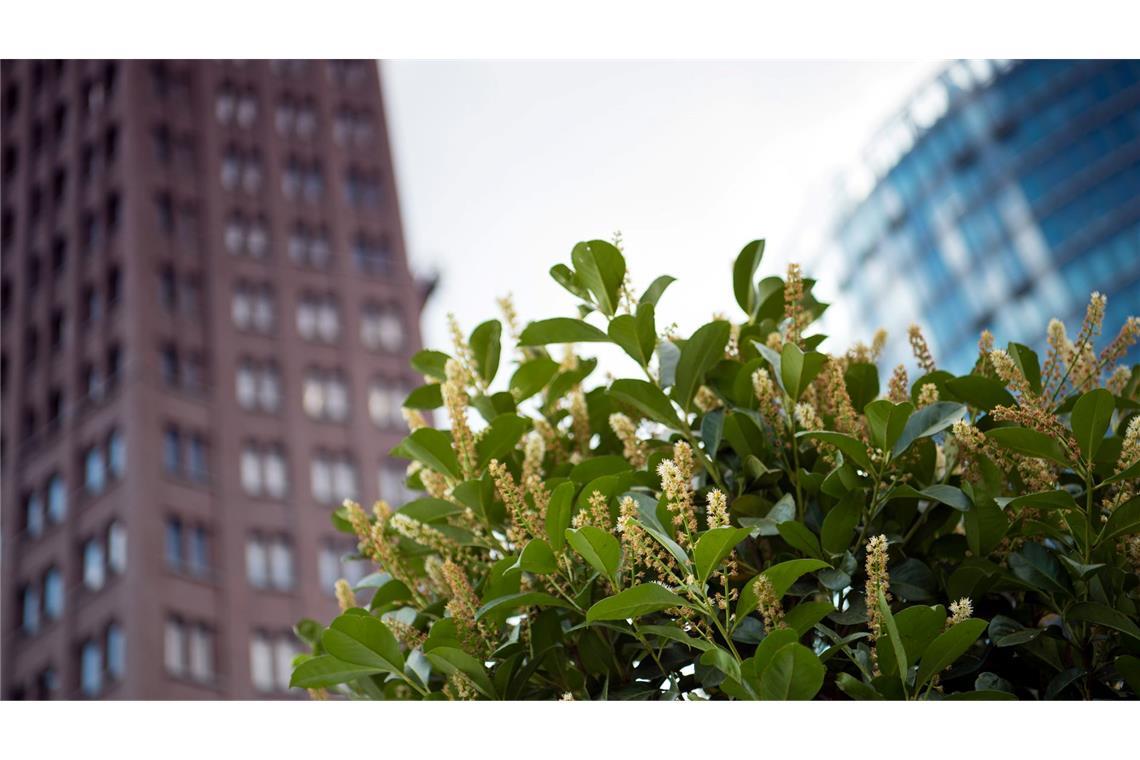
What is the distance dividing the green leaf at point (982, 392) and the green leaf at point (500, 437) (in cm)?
63

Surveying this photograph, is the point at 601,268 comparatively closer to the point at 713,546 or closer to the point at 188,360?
the point at 713,546

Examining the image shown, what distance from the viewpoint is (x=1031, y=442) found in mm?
1637

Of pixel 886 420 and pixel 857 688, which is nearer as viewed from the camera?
pixel 857 688

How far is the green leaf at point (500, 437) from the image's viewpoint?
1.83 meters

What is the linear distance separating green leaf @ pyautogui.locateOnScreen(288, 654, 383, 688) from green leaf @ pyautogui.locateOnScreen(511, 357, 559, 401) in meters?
0.57

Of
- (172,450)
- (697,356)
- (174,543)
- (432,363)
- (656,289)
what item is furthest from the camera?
(172,450)

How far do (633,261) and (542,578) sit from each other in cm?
54

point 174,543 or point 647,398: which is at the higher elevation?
point 174,543

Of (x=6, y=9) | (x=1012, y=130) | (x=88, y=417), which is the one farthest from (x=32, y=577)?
(x=6, y=9)

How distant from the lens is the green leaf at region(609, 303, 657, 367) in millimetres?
1827

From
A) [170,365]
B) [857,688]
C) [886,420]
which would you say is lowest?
[857,688]

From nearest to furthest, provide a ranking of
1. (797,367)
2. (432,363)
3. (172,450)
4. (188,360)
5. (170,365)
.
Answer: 1. (797,367)
2. (432,363)
3. (172,450)
4. (170,365)
5. (188,360)

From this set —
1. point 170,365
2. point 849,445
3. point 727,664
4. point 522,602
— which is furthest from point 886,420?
point 170,365

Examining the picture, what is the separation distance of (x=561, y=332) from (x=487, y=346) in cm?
20
